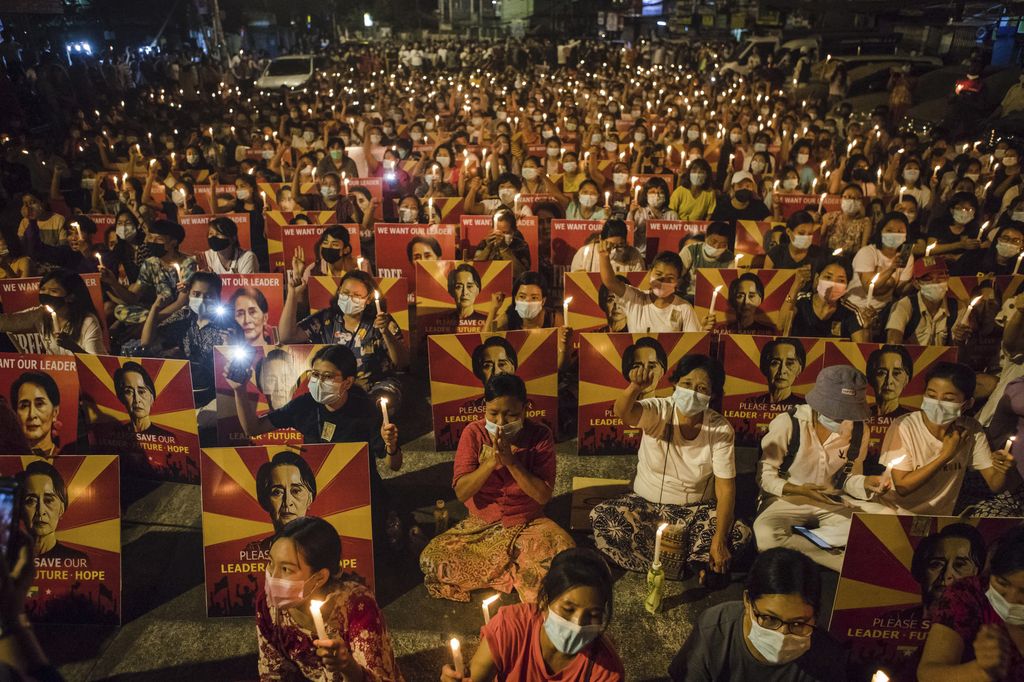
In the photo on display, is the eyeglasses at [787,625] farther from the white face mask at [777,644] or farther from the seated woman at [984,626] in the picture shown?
the seated woman at [984,626]

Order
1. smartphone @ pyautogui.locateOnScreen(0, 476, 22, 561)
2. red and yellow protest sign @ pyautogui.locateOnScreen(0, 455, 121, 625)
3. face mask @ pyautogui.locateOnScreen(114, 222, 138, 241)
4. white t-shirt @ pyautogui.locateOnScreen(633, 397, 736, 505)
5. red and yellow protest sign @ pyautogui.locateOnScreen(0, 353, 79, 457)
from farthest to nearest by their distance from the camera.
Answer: face mask @ pyautogui.locateOnScreen(114, 222, 138, 241) → red and yellow protest sign @ pyautogui.locateOnScreen(0, 353, 79, 457) → white t-shirt @ pyautogui.locateOnScreen(633, 397, 736, 505) → red and yellow protest sign @ pyautogui.locateOnScreen(0, 455, 121, 625) → smartphone @ pyautogui.locateOnScreen(0, 476, 22, 561)

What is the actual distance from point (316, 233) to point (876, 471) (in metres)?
6.29

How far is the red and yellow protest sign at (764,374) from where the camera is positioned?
17.9 feet

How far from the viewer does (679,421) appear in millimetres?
4340

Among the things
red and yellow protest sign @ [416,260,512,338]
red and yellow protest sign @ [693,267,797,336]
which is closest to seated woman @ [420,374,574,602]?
red and yellow protest sign @ [416,260,512,338]

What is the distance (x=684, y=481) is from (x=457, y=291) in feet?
10.9

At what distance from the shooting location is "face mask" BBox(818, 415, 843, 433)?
4.30m

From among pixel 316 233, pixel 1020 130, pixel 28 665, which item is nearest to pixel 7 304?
pixel 316 233

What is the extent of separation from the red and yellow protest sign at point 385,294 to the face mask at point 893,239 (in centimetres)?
508

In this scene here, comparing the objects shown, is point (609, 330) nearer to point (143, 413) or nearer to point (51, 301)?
point (143, 413)

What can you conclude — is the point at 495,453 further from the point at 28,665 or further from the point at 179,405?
the point at 179,405

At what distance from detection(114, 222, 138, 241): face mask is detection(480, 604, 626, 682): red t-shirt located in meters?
7.70

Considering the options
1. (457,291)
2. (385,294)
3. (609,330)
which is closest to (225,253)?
(385,294)

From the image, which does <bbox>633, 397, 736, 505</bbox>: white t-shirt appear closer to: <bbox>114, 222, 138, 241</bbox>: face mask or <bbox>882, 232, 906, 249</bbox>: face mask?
<bbox>882, 232, 906, 249</bbox>: face mask
